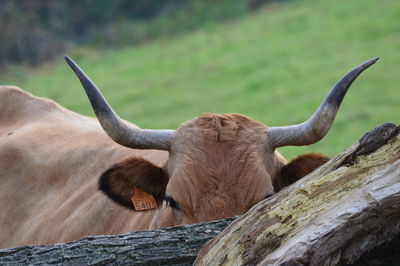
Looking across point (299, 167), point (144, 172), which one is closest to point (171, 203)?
point (144, 172)

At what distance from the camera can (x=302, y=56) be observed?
2286 centimetres

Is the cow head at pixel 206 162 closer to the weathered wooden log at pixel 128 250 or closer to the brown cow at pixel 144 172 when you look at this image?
the brown cow at pixel 144 172

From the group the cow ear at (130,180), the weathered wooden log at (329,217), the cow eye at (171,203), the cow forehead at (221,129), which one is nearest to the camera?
the weathered wooden log at (329,217)

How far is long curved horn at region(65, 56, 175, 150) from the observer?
4.84 m

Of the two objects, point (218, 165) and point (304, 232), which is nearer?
point (304, 232)

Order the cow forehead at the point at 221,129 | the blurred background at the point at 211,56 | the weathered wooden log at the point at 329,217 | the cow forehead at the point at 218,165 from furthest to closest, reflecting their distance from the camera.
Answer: the blurred background at the point at 211,56 → the cow forehead at the point at 221,129 → the cow forehead at the point at 218,165 → the weathered wooden log at the point at 329,217

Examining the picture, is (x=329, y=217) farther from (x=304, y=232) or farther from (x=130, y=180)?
(x=130, y=180)

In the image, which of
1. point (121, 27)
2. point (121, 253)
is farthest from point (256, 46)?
point (121, 253)

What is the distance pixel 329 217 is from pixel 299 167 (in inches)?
72.4

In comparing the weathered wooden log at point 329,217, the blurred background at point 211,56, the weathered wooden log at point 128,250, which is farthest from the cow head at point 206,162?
the blurred background at point 211,56

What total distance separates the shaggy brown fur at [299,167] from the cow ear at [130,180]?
0.70 metres

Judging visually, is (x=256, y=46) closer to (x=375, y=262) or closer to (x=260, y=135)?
(x=260, y=135)

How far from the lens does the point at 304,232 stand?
3240 mm

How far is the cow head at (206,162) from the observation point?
15.4 feet
